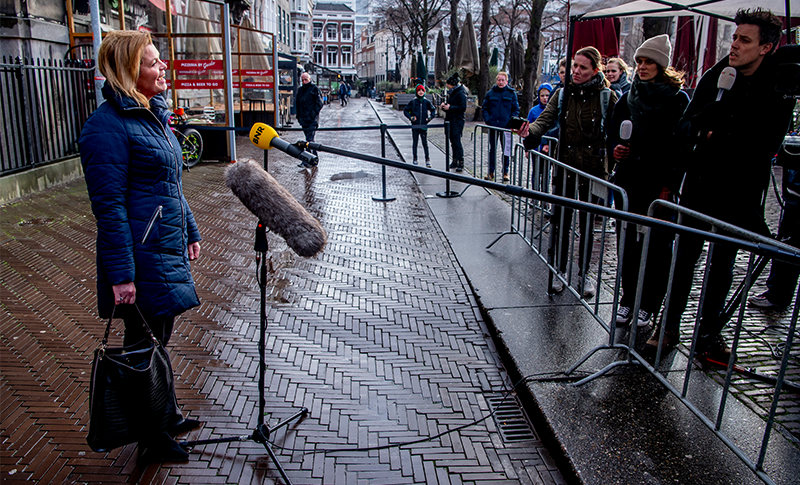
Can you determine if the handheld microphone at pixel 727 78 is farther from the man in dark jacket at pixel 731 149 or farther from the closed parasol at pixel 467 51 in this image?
the closed parasol at pixel 467 51

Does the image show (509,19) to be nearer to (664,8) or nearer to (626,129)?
(664,8)

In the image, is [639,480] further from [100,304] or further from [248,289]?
[248,289]

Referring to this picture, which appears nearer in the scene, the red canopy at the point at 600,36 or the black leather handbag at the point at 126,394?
the black leather handbag at the point at 126,394

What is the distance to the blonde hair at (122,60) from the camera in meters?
2.43

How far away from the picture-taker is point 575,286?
496cm

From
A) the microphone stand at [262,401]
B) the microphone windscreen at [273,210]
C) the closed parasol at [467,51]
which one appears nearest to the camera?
the microphone windscreen at [273,210]

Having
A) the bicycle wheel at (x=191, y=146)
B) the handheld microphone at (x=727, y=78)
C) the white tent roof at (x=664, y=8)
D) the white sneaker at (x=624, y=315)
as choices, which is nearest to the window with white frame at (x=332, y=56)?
the bicycle wheel at (x=191, y=146)

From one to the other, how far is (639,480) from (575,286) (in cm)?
251

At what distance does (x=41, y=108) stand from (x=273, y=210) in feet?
26.9

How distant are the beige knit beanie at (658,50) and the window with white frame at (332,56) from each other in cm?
11404

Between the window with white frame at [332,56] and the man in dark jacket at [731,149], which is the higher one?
the window with white frame at [332,56]

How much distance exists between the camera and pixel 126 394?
240 centimetres

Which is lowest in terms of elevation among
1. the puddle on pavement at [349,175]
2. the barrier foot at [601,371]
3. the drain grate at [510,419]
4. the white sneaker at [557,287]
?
the drain grate at [510,419]

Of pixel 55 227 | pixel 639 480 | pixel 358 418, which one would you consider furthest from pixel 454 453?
pixel 55 227
